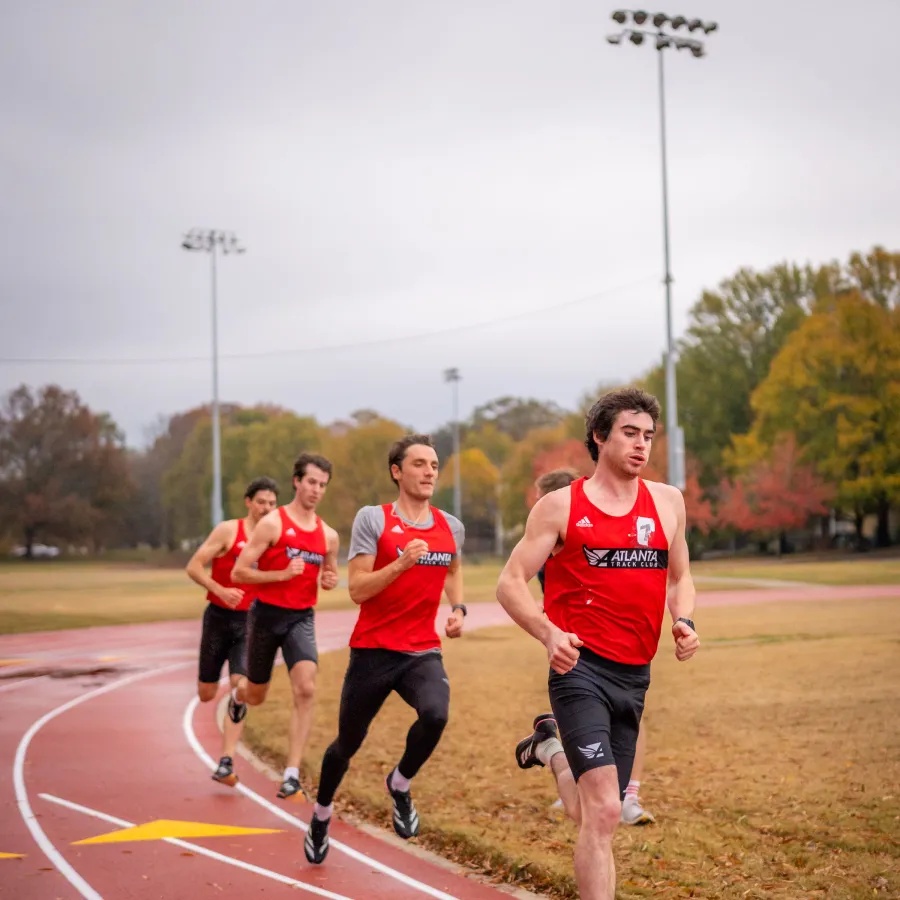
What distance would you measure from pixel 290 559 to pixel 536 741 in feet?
11.6

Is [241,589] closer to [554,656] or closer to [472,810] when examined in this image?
[472,810]

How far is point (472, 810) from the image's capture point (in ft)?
27.0

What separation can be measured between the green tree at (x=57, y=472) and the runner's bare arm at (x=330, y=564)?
39.5m

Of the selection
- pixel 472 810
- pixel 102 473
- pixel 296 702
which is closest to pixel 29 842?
pixel 296 702

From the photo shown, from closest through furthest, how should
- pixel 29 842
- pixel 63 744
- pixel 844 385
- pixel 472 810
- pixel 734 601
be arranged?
pixel 29 842
pixel 472 810
pixel 63 744
pixel 734 601
pixel 844 385

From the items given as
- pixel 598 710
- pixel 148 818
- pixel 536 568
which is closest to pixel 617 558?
pixel 536 568

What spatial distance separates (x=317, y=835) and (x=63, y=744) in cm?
577

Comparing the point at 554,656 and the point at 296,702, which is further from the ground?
the point at 554,656

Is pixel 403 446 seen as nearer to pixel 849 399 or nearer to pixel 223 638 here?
pixel 223 638

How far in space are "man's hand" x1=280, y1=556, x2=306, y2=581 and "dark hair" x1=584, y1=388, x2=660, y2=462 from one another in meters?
3.77

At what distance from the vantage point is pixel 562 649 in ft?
15.5

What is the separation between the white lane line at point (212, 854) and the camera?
6484 mm

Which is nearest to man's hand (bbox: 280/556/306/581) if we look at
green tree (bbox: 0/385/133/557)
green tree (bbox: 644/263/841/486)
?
green tree (bbox: 0/385/133/557)

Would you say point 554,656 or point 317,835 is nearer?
point 554,656
